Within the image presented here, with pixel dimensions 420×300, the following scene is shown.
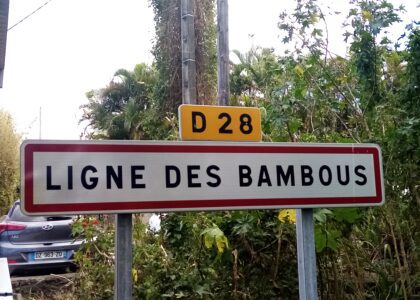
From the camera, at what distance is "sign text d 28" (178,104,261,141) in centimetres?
189

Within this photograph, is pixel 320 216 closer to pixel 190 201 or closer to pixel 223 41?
pixel 190 201

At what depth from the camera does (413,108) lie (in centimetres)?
350

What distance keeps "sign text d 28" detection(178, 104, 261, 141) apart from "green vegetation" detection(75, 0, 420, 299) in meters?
1.37

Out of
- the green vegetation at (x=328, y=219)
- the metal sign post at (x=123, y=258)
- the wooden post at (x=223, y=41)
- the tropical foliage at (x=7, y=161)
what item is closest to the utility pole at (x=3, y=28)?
the green vegetation at (x=328, y=219)

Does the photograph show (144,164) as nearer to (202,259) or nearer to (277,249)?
(277,249)

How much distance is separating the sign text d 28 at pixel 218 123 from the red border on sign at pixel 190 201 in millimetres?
143

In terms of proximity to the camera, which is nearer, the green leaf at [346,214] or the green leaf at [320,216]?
the green leaf at [320,216]

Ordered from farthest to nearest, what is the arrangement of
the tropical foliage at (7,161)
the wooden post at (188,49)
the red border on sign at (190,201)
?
the tropical foliage at (7,161)
the wooden post at (188,49)
the red border on sign at (190,201)

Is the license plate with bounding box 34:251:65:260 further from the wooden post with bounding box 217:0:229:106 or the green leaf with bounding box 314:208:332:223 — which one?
the green leaf with bounding box 314:208:332:223

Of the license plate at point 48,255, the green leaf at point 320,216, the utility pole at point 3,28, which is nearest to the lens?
the green leaf at point 320,216

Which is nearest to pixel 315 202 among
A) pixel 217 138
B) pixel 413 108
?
pixel 217 138

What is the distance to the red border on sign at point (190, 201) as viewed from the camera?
5.00 feet

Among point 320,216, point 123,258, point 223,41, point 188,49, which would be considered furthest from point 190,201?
point 188,49

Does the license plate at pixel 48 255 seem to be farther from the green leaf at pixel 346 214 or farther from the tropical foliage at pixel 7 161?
the tropical foliage at pixel 7 161
